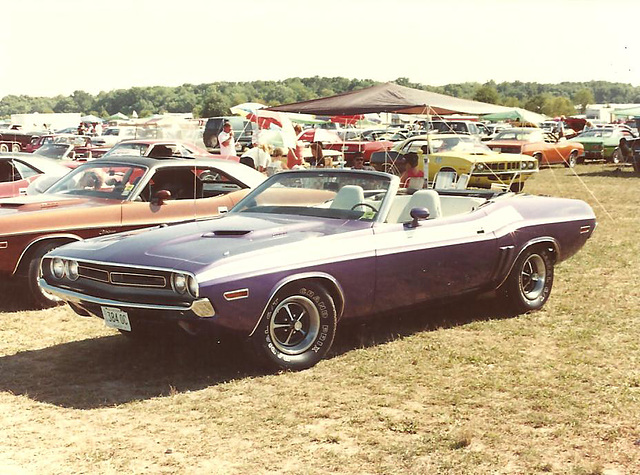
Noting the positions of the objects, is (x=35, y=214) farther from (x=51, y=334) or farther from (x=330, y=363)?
(x=330, y=363)

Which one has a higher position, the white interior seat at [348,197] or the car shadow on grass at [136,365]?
the white interior seat at [348,197]

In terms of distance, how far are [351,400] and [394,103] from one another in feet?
31.3

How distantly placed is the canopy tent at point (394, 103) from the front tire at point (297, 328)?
8.40m

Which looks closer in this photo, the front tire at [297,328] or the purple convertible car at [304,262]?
the purple convertible car at [304,262]

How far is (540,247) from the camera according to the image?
26.0 ft

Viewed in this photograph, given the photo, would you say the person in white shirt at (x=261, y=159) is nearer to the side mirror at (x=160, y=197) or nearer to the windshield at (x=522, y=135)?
the side mirror at (x=160, y=197)

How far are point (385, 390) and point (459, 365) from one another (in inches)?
33.4

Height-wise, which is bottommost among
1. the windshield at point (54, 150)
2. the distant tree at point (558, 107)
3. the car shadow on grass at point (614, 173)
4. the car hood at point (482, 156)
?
the car shadow on grass at point (614, 173)

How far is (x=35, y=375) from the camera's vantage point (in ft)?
19.8

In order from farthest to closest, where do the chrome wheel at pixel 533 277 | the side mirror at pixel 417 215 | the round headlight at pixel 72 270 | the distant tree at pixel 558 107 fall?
the distant tree at pixel 558 107, the chrome wheel at pixel 533 277, the side mirror at pixel 417 215, the round headlight at pixel 72 270

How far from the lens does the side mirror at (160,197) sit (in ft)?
28.5

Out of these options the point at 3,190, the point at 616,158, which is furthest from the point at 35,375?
the point at 616,158

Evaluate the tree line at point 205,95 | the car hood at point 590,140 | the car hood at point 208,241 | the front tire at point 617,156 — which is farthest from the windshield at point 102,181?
the tree line at point 205,95

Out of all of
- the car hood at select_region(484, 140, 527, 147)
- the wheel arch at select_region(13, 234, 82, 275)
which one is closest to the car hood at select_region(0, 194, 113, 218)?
the wheel arch at select_region(13, 234, 82, 275)
